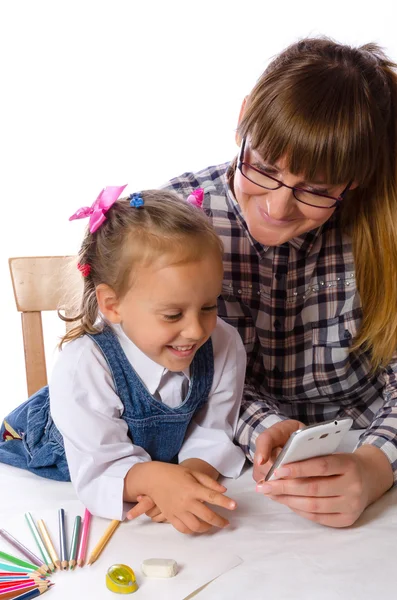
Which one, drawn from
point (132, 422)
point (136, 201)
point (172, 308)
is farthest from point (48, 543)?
point (136, 201)

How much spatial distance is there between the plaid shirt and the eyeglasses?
21cm

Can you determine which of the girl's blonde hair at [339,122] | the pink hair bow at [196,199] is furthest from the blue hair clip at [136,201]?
the girl's blonde hair at [339,122]

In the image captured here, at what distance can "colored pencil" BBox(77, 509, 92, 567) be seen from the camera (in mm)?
940

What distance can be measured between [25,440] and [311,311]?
0.59 m

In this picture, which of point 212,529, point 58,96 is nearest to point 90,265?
point 212,529

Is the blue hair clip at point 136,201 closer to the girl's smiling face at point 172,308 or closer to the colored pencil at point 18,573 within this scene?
the girl's smiling face at point 172,308

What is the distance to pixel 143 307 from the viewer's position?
3.70 ft

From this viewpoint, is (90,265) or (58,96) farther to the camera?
(58,96)

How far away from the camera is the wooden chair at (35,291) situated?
61.4 inches

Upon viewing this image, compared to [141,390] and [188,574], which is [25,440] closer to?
[141,390]

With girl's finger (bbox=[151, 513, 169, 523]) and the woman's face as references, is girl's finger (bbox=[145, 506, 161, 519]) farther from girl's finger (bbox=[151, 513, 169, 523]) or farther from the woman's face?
the woman's face

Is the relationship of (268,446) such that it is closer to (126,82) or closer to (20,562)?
(20,562)

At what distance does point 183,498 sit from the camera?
40.8 inches

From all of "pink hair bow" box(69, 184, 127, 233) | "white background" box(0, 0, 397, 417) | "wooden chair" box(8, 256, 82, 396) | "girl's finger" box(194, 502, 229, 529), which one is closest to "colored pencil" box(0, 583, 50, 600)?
"girl's finger" box(194, 502, 229, 529)
